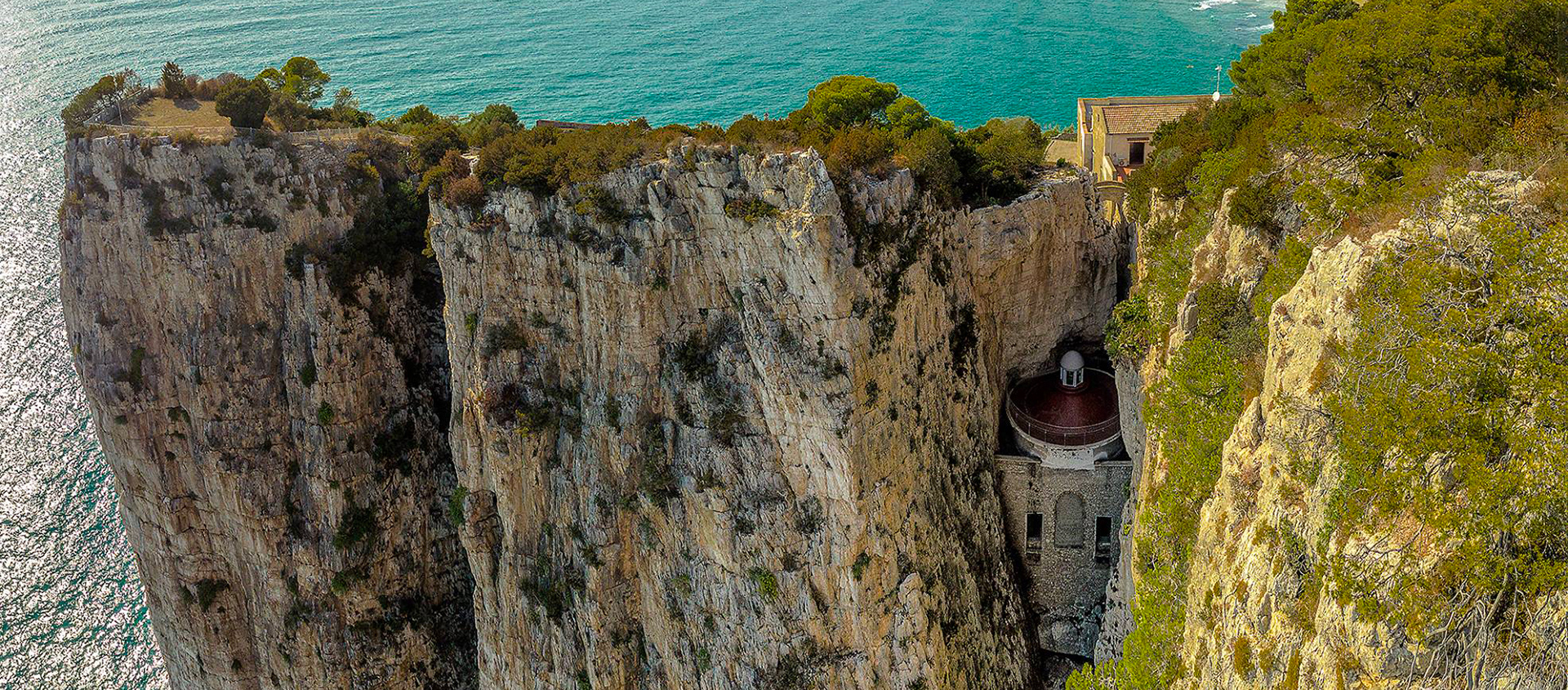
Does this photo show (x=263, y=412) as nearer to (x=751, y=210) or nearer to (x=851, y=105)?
(x=751, y=210)

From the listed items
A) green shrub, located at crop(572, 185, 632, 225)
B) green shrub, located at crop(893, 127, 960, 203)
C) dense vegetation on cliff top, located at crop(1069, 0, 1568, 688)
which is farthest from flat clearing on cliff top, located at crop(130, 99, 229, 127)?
dense vegetation on cliff top, located at crop(1069, 0, 1568, 688)

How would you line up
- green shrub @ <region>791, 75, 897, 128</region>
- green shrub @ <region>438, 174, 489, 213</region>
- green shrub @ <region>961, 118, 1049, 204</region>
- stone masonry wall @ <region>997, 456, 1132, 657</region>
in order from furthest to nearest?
green shrub @ <region>791, 75, 897, 128</region> → stone masonry wall @ <region>997, 456, 1132, 657</region> → green shrub @ <region>961, 118, 1049, 204</region> → green shrub @ <region>438, 174, 489, 213</region>

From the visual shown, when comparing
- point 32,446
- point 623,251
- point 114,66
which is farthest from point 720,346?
point 114,66

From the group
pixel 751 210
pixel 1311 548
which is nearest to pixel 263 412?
pixel 751 210

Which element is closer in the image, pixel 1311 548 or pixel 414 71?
pixel 1311 548

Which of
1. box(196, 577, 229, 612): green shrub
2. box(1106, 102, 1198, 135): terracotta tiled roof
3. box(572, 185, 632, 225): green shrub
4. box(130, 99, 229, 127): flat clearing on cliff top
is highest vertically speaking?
box(130, 99, 229, 127): flat clearing on cliff top

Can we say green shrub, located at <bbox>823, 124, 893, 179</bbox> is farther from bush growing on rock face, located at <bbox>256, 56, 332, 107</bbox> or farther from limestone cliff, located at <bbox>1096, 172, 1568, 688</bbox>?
bush growing on rock face, located at <bbox>256, 56, 332, 107</bbox>

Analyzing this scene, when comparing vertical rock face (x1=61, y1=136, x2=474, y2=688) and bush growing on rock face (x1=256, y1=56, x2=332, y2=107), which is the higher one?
bush growing on rock face (x1=256, y1=56, x2=332, y2=107)
